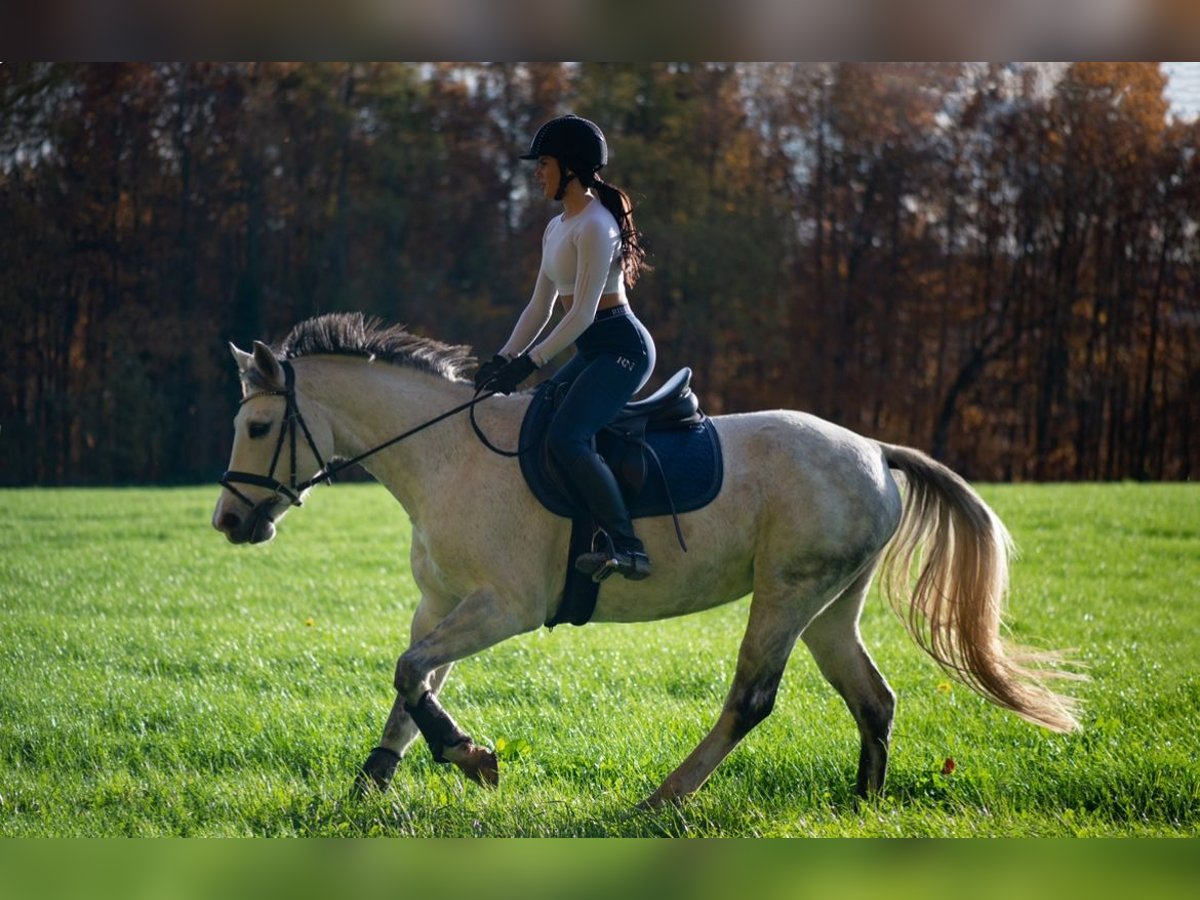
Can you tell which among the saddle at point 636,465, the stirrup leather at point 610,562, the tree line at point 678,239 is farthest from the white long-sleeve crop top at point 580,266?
the tree line at point 678,239

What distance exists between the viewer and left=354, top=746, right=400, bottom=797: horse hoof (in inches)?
161

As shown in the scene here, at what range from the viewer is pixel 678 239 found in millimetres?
11766

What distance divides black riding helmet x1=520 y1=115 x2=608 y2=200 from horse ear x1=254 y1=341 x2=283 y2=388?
3.39 feet

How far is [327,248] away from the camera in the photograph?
12.4 m

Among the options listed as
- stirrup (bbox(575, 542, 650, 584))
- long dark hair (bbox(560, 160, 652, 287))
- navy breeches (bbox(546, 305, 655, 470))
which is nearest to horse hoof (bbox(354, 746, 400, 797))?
stirrup (bbox(575, 542, 650, 584))

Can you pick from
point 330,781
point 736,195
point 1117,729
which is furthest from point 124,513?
point 1117,729

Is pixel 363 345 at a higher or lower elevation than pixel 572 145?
lower

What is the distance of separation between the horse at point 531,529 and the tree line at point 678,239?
4594mm

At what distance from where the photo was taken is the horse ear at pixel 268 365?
12.9 ft

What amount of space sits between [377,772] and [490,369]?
1362 millimetres

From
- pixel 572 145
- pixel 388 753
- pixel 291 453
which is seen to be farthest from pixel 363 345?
pixel 388 753

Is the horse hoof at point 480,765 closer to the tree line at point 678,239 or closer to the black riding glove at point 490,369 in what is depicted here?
the black riding glove at point 490,369

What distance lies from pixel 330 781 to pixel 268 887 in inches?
18.4

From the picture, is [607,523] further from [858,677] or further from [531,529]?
[858,677]
